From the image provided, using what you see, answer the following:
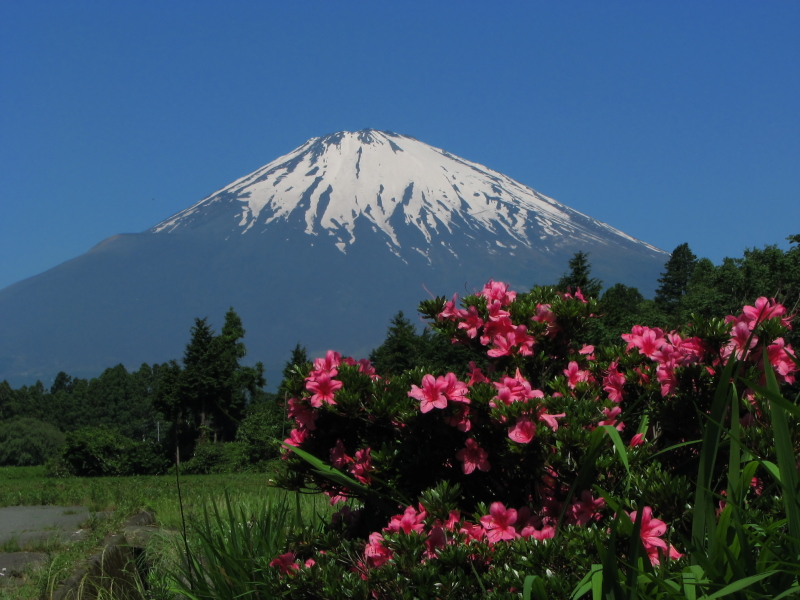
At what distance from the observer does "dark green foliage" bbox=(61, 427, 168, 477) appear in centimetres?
3222

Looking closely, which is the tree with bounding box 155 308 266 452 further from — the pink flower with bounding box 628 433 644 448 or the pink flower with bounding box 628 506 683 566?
the pink flower with bounding box 628 506 683 566

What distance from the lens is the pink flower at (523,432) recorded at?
10.1ft

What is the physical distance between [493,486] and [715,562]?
4.26 feet

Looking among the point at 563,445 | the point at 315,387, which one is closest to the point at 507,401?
the point at 563,445

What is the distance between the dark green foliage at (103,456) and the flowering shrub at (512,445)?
98.4ft

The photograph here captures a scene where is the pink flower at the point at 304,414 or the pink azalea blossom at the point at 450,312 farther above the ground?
the pink azalea blossom at the point at 450,312

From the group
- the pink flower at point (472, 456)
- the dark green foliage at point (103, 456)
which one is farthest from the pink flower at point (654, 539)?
the dark green foliage at point (103, 456)

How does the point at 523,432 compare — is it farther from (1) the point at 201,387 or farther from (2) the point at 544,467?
(1) the point at 201,387

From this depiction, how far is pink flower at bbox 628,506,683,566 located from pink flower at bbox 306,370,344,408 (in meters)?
1.34

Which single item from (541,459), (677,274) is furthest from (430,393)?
(677,274)

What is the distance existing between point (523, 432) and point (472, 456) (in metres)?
0.32

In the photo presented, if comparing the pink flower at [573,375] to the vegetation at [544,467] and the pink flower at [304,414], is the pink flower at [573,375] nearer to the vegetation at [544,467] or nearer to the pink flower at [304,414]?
the vegetation at [544,467]

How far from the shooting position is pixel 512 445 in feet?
10.2

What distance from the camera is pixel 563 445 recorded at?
311cm
